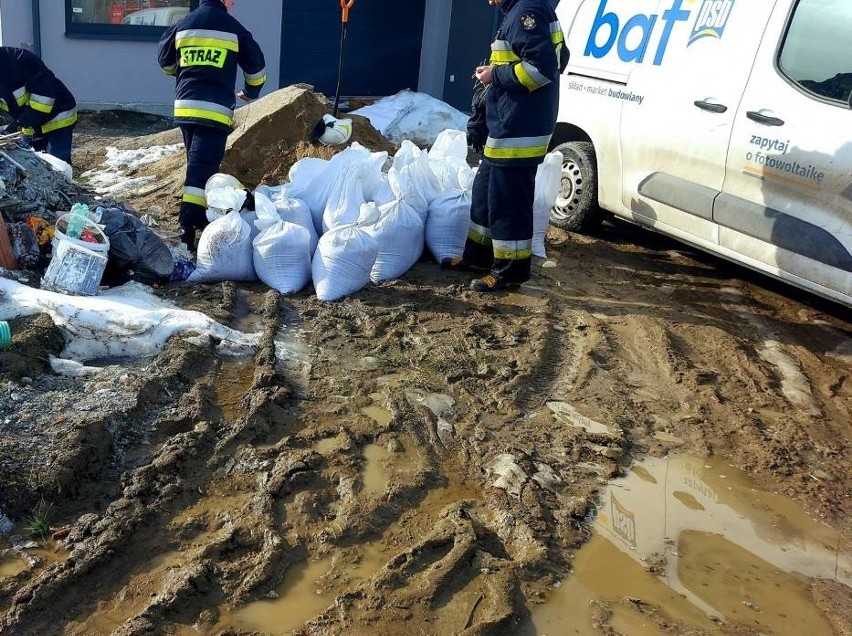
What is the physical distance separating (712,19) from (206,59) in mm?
3287

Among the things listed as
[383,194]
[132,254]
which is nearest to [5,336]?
[132,254]

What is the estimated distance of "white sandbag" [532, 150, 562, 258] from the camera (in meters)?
5.90

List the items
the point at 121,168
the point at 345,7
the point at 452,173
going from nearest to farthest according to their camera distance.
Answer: the point at 452,173 < the point at 121,168 < the point at 345,7

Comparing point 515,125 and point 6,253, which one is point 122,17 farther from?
point 515,125

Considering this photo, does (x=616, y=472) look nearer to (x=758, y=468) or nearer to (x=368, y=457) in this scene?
(x=758, y=468)

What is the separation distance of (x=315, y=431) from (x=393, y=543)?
811mm

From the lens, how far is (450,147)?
21.1ft

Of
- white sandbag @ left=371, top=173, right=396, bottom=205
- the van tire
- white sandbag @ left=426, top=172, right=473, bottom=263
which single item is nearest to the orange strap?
the van tire

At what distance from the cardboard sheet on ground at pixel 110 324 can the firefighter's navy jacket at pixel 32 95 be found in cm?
296

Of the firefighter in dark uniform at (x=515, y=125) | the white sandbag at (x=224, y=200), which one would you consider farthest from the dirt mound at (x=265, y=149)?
the firefighter in dark uniform at (x=515, y=125)

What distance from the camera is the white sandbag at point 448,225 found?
19.1 feet

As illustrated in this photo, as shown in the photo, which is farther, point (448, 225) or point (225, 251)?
point (448, 225)

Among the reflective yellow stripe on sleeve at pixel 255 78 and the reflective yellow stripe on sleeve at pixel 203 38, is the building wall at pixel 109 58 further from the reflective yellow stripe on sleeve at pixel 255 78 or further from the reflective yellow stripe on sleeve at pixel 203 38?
the reflective yellow stripe on sleeve at pixel 203 38

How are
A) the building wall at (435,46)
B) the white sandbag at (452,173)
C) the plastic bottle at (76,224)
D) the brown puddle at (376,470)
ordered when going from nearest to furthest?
1. the brown puddle at (376,470)
2. the plastic bottle at (76,224)
3. the white sandbag at (452,173)
4. the building wall at (435,46)
